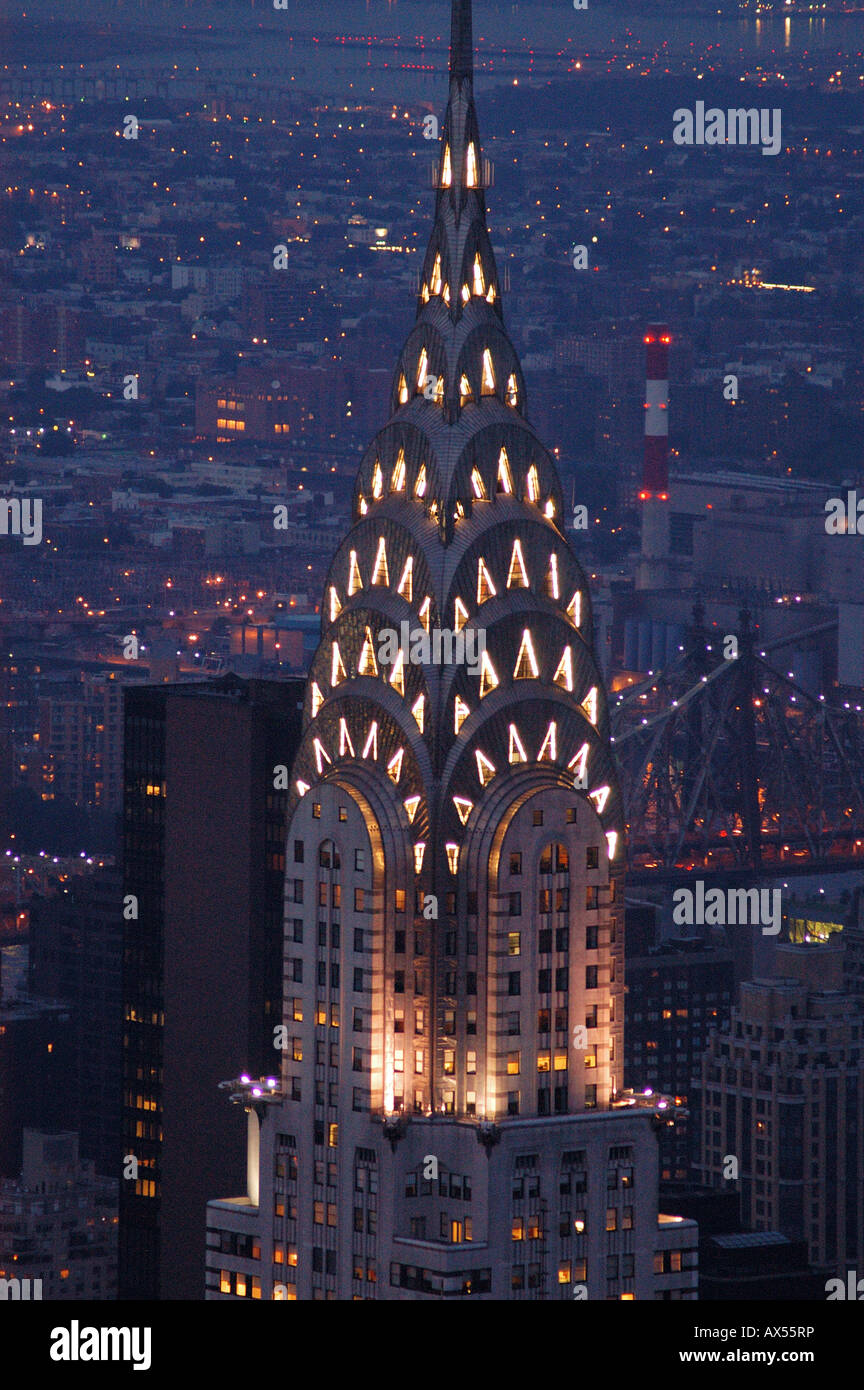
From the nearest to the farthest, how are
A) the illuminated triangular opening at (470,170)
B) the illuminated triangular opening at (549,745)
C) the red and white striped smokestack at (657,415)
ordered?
the illuminated triangular opening at (549,745) → the illuminated triangular opening at (470,170) → the red and white striped smokestack at (657,415)

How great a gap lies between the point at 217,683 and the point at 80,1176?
37.9ft

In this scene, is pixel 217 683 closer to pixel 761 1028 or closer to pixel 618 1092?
pixel 761 1028

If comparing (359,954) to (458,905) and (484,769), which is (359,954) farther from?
(484,769)

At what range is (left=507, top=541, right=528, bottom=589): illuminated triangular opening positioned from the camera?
40125mm

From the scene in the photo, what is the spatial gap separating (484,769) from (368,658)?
5.43ft

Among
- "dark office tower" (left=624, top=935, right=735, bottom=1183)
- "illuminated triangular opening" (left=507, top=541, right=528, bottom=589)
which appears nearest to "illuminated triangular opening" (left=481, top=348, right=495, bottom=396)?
"illuminated triangular opening" (left=507, top=541, right=528, bottom=589)

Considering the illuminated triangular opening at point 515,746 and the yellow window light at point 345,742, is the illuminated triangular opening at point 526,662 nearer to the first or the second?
the illuminated triangular opening at point 515,746

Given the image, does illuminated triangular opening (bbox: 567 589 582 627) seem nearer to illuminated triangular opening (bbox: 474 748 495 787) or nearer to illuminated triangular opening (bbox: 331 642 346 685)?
illuminated triangular opening (bbox: 474 748 495 787)

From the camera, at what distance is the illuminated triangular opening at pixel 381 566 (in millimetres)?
40375

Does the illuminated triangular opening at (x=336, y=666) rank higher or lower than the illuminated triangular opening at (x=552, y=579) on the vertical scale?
lower

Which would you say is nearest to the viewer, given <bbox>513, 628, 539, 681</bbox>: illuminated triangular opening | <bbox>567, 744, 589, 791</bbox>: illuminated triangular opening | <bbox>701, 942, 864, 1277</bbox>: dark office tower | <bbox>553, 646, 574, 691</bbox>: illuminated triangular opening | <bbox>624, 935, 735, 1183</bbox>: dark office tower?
<bbox>513, 628, 539, 681</bbox>: illuminated triangular opening

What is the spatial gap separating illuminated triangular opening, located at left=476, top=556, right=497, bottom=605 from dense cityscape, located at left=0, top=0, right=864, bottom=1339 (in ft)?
0.16

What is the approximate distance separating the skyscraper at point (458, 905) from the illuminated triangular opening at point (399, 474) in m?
0.04

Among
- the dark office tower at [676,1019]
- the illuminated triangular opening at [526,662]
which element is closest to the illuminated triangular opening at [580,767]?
the illuminated triangular opening at [526,662]
